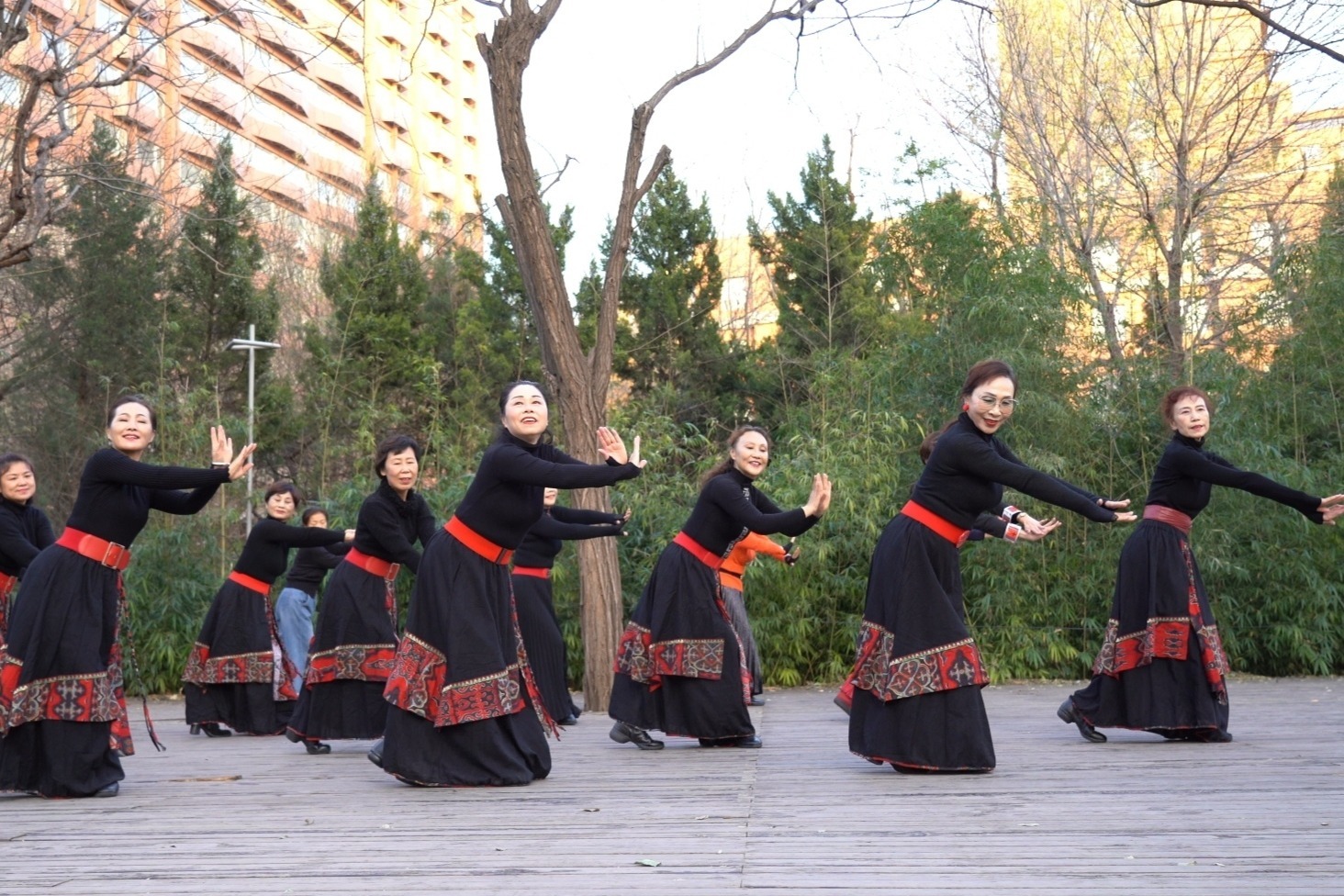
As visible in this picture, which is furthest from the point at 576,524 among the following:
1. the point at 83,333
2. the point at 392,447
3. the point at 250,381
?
the point at 83,333

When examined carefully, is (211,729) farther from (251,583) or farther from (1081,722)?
(1081,722)

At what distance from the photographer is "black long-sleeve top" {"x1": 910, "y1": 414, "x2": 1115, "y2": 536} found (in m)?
5.39

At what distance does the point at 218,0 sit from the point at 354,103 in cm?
3819

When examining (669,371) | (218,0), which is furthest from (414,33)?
(218,0)

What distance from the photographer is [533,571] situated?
9.00 metres

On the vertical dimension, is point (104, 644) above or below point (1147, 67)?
below

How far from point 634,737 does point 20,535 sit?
3.03m

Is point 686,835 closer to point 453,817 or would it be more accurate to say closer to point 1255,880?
point 453,817

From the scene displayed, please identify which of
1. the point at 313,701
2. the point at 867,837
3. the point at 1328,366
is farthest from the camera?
the point at 1328,366

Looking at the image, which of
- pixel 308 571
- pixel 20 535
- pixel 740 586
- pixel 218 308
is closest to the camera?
pixel 20 535

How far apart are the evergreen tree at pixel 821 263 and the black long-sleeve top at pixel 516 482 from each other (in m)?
12.6

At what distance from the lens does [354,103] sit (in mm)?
45375

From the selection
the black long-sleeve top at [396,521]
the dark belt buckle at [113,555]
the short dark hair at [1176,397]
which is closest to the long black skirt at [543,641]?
the black long-sleeve top at [396,521]

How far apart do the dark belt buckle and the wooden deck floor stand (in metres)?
0.93
